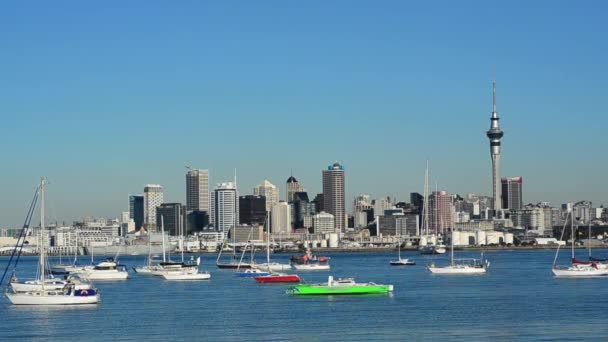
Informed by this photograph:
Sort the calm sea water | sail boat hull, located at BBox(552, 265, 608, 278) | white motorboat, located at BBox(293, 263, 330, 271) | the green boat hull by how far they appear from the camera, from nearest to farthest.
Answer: the calm sea water → the green boat hull → sail boat hull, located at BBox(552, 265, 608, 278) → white motorboat, located at BBox(293, 263, 330, 271)

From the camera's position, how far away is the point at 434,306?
66.2 m

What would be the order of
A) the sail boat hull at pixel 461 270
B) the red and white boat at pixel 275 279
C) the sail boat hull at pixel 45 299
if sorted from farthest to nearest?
the sail boat hull at pixel 461 270, the red and white boat at pixel 275 279, the sail boat hull at pixel 45 299

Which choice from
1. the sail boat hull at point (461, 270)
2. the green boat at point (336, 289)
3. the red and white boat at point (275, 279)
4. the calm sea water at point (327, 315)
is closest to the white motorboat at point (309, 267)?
the sail boat hull at point (461, 270)

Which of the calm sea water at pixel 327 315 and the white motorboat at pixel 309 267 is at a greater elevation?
the white motorboat at pixel 309 267

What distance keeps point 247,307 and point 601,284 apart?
32.3m

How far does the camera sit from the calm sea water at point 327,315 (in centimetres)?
5062

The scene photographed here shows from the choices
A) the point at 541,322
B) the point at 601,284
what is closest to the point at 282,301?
→ the point at 541,322

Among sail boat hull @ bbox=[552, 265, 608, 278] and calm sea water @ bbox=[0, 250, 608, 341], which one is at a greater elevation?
sail boat hull @ bbox=[552, 265, 608, 278]

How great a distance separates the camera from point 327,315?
2363 inches

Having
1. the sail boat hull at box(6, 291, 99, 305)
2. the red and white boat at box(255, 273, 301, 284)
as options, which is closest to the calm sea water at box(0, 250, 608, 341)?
the sail boat hull at box(6, 291, 99, 305)

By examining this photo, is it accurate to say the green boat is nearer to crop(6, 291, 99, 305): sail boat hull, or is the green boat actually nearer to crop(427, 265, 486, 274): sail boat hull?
crop(6, 291, 99, 305): sail boat hull

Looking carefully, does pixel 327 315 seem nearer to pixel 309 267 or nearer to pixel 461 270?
pixel 461 270

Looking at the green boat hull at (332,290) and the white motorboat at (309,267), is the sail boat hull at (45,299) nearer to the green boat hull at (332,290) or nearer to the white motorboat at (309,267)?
the green boat hull at (332,290)

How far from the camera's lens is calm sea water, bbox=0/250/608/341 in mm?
50625
